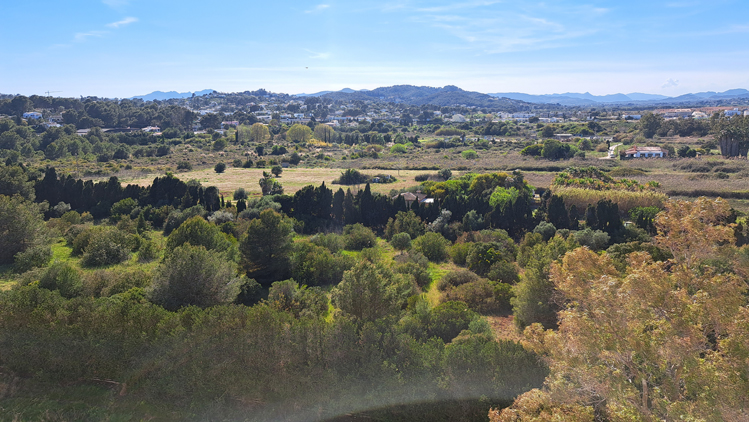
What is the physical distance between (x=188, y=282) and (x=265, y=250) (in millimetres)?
5023

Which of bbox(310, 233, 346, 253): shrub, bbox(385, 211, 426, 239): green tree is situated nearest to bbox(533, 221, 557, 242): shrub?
bbox(385, 211, 426, 239): green tree

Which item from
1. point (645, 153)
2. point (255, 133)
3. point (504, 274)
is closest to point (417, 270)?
point (504, 274)

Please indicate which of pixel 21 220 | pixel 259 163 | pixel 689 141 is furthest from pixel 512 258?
pixel 689 141

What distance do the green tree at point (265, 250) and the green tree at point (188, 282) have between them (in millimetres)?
4144

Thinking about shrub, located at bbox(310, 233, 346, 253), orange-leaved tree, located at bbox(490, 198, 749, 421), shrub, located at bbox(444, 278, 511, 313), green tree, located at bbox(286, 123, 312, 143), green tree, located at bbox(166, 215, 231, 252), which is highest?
green tree, located at bbox(286, 123, 312, 143)

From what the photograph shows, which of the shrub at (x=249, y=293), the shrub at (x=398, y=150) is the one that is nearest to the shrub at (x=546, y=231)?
the shrub at (x=249, y=293)

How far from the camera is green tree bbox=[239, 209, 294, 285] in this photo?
19.0m

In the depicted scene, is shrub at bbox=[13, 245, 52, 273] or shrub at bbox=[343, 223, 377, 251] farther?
shrub at bbox=[343, 223, 377, 251]

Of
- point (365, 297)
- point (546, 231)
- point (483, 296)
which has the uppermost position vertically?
point (365, 297)

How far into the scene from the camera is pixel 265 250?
19.0 m

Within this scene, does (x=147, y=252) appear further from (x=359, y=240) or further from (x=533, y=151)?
(x=533, y=151)

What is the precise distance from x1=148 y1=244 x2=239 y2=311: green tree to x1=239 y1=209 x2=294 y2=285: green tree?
13.6ft

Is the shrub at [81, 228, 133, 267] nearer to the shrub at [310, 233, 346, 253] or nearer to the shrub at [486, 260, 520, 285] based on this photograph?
the shrub at [310, 233, 346, 253]

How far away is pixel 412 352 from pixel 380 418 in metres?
1.64
